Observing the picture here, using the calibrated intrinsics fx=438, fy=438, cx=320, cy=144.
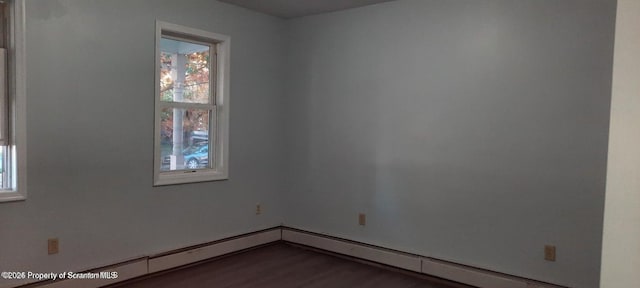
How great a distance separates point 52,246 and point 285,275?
5.78ft

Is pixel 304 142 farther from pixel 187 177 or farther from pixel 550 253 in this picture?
pixel 550 253

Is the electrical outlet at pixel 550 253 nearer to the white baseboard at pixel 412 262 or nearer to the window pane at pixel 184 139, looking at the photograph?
the white baseboard at pixel 412 262

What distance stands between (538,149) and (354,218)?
180cm

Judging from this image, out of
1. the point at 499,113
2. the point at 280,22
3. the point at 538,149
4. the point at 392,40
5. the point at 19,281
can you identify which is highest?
the point at 280,22

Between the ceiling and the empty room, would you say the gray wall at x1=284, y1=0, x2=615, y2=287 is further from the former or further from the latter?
the ceiling

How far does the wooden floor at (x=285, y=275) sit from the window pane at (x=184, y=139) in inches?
37.2

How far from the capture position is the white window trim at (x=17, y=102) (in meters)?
Result: 2.91

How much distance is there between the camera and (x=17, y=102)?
9.59 ft

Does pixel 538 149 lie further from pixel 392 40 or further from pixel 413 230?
pixel 392 40

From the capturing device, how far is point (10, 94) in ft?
9.71

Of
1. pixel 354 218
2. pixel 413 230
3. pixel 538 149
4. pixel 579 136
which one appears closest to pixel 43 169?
pixel 354 218

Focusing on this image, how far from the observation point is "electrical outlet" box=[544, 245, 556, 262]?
319 centimetres

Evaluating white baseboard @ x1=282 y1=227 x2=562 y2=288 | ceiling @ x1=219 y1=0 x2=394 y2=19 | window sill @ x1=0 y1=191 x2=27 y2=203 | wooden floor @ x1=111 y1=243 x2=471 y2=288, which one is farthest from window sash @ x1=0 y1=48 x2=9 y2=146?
white baseboard @ x1=282 y1=227 x2=562 y2=288

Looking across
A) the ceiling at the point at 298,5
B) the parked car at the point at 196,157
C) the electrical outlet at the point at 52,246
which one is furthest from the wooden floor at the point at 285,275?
the ceiling at the point at 298,5
